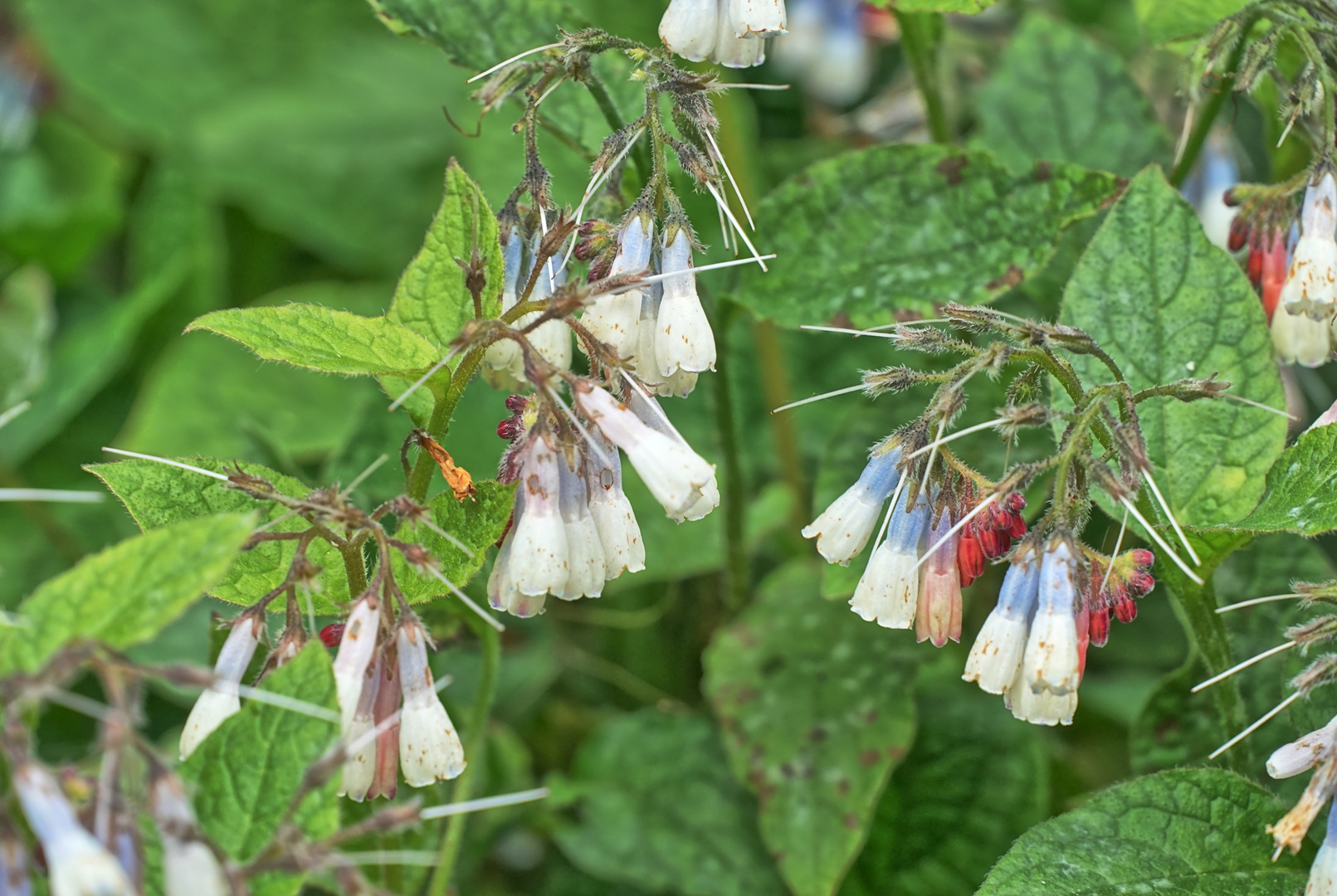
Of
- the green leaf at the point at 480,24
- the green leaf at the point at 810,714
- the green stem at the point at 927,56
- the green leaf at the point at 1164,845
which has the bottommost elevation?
the green leaf at the point at 810,714

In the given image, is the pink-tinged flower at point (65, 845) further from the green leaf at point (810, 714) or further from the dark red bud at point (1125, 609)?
the green leaf at point (810, 714)

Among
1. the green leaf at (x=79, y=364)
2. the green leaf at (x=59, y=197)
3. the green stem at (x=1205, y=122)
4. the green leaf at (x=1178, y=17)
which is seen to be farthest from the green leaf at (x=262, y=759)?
the green leaf at (x=59, y=197)

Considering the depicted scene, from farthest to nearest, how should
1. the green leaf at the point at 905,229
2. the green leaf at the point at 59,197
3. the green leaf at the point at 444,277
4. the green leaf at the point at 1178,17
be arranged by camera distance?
the green leaf at the point at 59,197
the green leaf at the point at 1178,17
the green leaf at the point at 905,229
the green leaf at the point at 444,277

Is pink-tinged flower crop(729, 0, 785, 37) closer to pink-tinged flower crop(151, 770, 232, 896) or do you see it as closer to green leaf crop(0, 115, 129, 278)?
pink-tinged flower crop(151, 770, 232, 896)

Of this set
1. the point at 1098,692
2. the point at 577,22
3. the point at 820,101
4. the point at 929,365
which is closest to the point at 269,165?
the point at 820,101

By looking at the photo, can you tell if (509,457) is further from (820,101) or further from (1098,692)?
(820,101)
